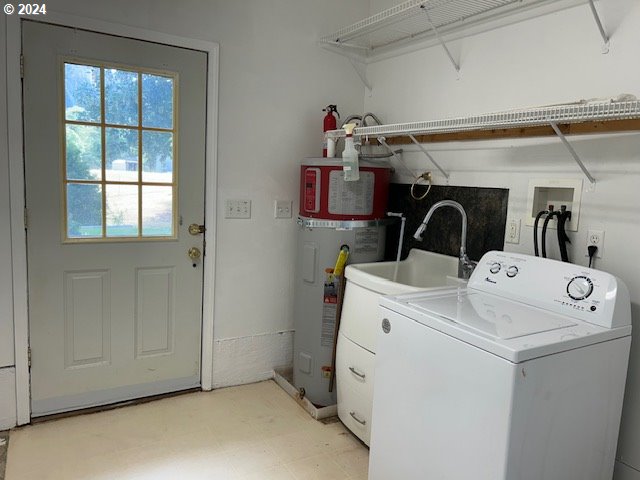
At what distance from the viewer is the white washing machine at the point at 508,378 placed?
1.28 m

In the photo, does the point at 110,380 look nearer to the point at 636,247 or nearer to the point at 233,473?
the point at 233,473

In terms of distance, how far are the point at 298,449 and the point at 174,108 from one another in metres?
1.87

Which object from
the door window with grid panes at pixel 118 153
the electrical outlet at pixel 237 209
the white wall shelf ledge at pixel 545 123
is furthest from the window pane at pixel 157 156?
the white wall shelf ledge at pixel 545 123

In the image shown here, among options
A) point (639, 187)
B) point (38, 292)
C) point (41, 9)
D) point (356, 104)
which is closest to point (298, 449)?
point (38, 292)

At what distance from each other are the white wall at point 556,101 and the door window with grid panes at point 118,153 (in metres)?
1.41

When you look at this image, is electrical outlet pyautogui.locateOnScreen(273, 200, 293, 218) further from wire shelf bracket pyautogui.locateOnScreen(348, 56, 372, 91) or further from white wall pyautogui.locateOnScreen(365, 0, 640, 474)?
wire shelf bracket pyautogui.locateOnScreen(348, 56, 372, 91)

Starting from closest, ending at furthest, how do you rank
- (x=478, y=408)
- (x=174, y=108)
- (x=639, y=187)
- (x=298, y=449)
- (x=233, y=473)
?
1. (x=478, y=408)
2. (x=639, y=187)
3. (x=233, y=473)
4. (x=298, y=449)
5. (x=174, y=108)

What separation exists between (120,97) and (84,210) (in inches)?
23.6

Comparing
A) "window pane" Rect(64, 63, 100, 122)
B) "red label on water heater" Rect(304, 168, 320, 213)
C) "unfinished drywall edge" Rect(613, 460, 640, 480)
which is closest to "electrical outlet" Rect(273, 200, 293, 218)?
"red label on water heater" Rect(304, 168, 320, 213)

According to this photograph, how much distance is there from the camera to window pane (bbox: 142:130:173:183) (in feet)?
8.02

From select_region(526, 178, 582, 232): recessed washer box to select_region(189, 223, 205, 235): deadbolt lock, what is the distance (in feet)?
5.56

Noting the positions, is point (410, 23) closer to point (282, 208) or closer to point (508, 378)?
point (282, 208)

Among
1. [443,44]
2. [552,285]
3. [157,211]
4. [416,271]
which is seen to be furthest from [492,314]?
[157,211]

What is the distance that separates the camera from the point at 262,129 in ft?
9.02
